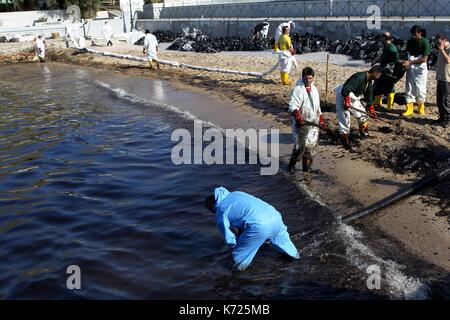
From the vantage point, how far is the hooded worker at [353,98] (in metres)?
10.2

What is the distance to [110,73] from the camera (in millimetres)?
25750

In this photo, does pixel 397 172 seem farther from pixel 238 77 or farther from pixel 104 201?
pixel 238 77

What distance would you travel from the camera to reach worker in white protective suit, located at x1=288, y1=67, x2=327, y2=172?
9.09m

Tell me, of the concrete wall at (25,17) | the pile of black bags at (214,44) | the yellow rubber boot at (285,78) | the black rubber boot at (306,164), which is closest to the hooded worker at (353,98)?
the black rubber boot at (306,164)

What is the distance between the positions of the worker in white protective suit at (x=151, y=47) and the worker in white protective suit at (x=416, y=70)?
531 inches

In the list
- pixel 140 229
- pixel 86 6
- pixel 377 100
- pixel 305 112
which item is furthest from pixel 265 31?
pixel 86 6

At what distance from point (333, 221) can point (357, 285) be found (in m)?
1.79

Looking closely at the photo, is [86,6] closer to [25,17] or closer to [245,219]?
[25,17]

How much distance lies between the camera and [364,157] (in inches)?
405

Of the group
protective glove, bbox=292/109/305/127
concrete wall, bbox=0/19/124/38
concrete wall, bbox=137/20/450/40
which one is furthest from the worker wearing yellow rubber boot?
concrete wall, bbox=0/19/124/38

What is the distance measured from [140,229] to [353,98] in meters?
5.07

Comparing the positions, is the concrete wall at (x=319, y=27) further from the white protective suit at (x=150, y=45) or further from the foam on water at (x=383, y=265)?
the foam on water at (x=383, y=265)

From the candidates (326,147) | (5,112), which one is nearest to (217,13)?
(5,112)

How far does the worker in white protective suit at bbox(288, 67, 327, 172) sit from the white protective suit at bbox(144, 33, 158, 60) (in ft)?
48.3
